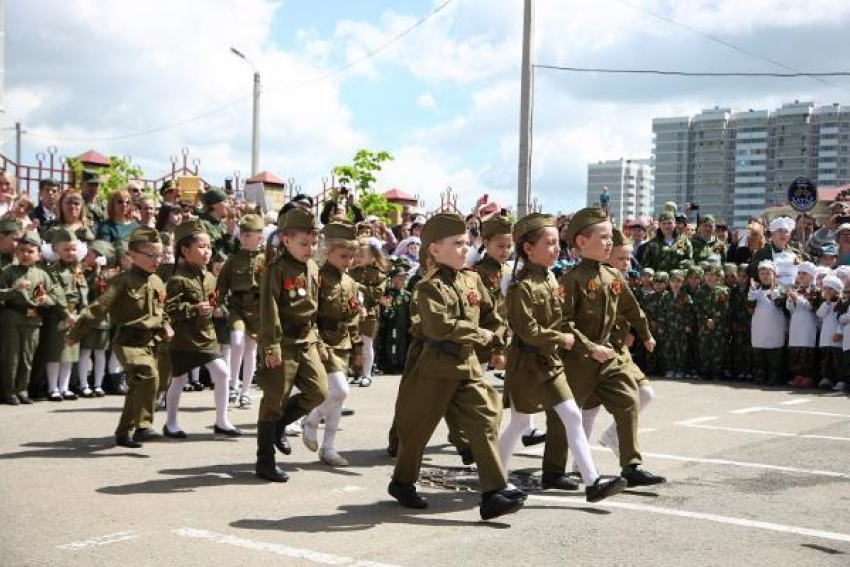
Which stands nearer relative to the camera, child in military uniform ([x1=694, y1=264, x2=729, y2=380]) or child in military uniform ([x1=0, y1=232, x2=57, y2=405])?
child in military uniform ([x1=0, y1=232, x2=57, y2=405])

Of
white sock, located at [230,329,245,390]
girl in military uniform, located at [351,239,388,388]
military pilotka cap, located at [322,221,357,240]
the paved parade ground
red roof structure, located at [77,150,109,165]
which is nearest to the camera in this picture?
the paved parade ground

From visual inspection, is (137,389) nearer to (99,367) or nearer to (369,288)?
(99,367)

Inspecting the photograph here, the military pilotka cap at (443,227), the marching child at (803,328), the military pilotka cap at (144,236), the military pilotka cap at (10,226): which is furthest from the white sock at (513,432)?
the marching child at (803,328)

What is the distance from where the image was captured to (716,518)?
6.15 meters

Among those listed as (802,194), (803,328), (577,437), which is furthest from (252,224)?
(802,194)

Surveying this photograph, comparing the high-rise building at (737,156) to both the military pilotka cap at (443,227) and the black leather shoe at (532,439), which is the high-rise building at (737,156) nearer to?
the black leather shoe at (532,439)

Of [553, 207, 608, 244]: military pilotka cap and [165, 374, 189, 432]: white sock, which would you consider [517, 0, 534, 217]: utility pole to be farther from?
[553, 207, 608, 244]: military pilotka cap

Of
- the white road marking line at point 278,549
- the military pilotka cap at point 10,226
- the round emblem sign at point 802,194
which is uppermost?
the round emblem sign at point 802,194

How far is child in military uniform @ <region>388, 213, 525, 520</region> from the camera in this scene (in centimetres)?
612

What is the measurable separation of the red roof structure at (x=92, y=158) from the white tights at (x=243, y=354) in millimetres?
21353

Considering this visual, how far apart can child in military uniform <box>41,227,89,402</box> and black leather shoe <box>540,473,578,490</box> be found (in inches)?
257

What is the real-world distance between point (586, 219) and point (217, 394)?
3.94 m

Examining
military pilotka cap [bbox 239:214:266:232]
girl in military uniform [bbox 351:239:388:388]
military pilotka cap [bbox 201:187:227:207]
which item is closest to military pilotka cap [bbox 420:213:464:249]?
military pilotka cap [bbox 239:214:266:232]

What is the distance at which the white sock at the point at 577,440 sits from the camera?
6324 mm
